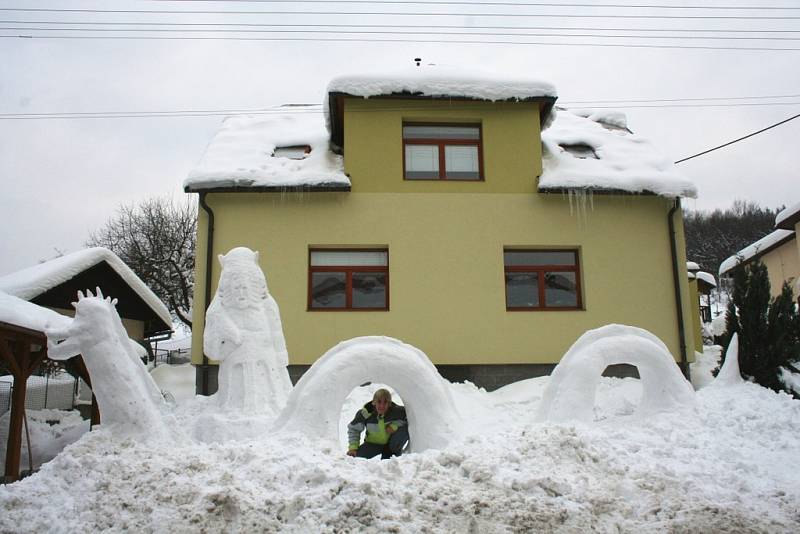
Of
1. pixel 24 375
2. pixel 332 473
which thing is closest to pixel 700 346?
pixel 332 473

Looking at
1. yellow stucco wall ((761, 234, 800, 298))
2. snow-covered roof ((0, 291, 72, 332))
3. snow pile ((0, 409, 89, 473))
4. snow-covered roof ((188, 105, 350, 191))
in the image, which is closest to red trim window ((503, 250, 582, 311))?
snow-covered roof ((188, 105, 350, 191))

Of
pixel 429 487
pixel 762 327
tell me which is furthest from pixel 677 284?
pixel 429 487

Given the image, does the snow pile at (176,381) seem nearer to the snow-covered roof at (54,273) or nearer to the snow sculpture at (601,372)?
the snow-covered roof at (54,273)

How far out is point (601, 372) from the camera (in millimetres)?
6016

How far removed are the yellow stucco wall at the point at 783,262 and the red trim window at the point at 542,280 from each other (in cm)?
1221

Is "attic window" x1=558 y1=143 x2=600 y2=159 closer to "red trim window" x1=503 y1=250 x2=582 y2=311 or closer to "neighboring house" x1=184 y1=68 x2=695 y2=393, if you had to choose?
"neighboring house" x1=184 y1=68 x2=695 y2=393

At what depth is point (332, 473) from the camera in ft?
14.4

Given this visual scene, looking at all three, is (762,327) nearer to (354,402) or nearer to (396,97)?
(354,402)

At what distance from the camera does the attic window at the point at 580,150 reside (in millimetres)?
14516

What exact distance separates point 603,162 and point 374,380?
32.3 ft

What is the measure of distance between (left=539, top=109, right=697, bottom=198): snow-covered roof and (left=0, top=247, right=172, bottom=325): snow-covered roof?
30.6ft

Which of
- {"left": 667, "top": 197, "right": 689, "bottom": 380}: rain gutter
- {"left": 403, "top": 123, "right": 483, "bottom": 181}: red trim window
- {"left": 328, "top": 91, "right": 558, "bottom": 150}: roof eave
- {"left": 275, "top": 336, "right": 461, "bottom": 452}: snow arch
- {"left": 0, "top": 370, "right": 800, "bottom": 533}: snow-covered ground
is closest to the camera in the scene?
{"left": 0, "top": 370, "right": 800, "bottom": 533}: snow-covered ground

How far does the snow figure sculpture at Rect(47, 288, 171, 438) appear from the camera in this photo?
17.1ft

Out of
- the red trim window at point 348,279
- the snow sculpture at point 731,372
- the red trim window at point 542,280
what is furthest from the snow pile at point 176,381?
the snow sculpture at point 731,372
